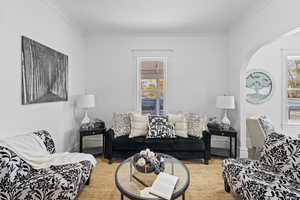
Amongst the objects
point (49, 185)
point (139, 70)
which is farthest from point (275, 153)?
point (139, 70)

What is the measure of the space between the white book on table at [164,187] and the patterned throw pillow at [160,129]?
5.32 feet

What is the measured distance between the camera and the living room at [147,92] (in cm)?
188

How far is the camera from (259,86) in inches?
158

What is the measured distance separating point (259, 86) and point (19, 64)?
15.0 ft

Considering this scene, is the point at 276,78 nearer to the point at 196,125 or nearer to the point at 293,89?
the point at 293,89

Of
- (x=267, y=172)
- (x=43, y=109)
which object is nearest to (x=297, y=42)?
(x=267, y=172)

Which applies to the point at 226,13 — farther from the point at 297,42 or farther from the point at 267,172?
the point at 267,172

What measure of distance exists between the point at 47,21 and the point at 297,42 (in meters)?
5.17

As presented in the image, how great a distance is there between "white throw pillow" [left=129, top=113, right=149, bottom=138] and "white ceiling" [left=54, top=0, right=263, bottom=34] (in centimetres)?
194

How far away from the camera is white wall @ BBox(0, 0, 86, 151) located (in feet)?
6.23

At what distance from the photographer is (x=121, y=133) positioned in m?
3.42

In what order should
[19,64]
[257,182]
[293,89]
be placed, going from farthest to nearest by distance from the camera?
[293,89] < [19,64] < [257,182]

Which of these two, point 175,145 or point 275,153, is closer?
point 275,153

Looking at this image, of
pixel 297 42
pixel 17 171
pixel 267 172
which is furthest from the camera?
pixel 297 42
